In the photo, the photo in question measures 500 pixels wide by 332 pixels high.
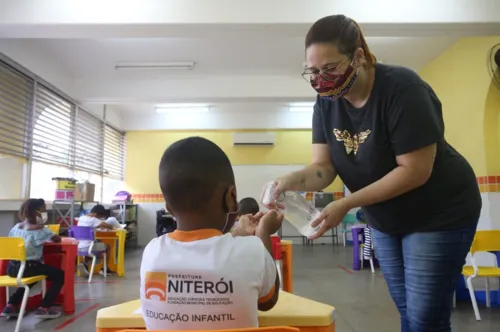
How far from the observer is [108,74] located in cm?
706

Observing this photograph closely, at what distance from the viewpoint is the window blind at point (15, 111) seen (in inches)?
195

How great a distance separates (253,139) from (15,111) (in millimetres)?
5642

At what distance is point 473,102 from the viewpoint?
5.44 meters

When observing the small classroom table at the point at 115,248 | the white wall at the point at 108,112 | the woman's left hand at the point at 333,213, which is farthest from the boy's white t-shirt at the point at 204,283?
the white wall at the point at 108,112

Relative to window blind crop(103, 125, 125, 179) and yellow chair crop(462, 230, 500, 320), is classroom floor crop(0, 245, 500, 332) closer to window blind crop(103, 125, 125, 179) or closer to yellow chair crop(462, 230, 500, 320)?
yellow chair crop(462, 230, 500, 320)

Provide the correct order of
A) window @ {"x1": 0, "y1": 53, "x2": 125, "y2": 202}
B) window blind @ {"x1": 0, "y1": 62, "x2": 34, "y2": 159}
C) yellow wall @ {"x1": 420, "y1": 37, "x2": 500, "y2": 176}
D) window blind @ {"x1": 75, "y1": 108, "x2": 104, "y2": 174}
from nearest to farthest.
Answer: window blind @ {"x1": 0, "y1": 62, "x2": 34, "y2": 159}
window @ {"x1": 0, "y1": 53, "x2": 125, "y2": 202}
yellow wall @ {"x1": 420, "y1": 37, "x2": 500, "y2": 176}
window blind @ {"x1": 75, "y1": 108, "x2": 104, "y2": 174}

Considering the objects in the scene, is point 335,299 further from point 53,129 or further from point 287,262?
point 53,129

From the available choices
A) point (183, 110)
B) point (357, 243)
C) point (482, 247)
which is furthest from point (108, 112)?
point (482, 247)

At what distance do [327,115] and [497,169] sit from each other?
16.4 feet

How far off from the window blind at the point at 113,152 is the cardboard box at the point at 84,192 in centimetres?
235

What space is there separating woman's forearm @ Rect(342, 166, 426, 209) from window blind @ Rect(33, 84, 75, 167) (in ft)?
18.6

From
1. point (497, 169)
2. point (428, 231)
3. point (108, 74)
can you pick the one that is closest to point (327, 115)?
point (428, 231)

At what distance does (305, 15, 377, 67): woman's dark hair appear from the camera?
3.46 feet

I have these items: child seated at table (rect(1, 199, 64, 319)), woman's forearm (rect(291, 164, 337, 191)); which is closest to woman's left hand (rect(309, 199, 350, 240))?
woman's forearm (rect(291, 164, 337, 191))
